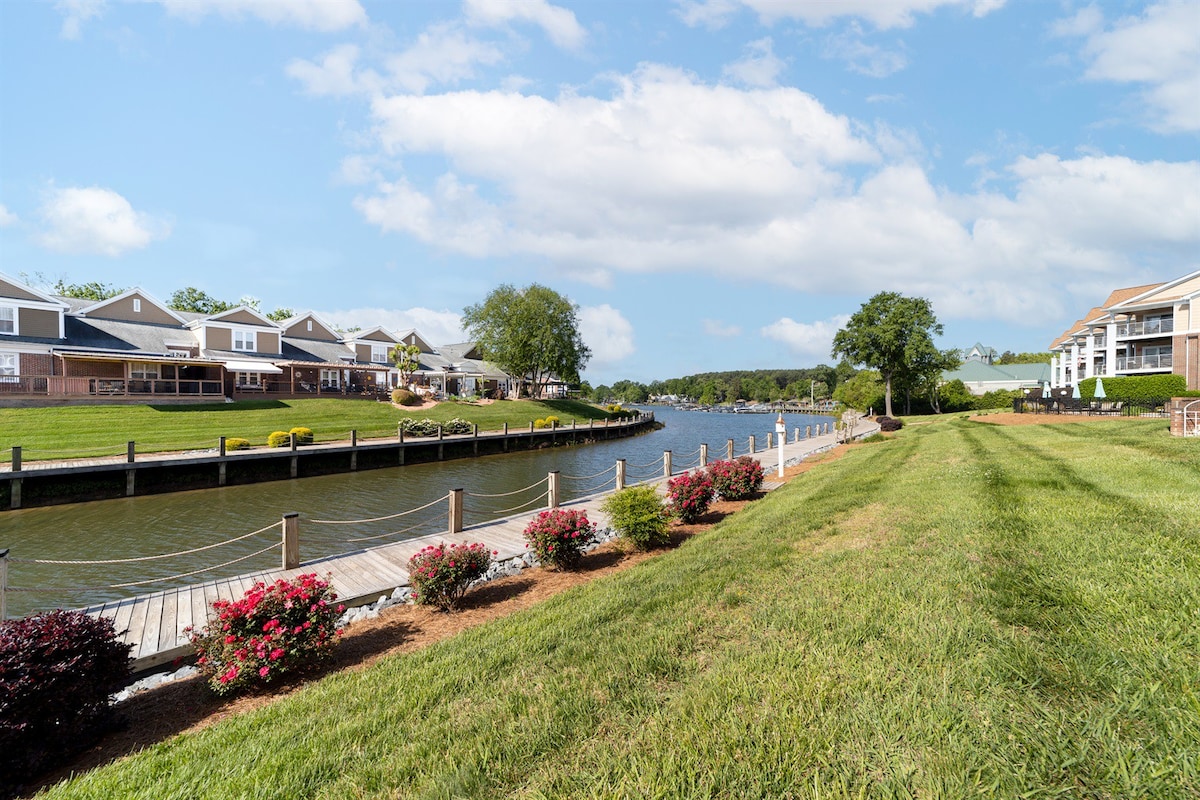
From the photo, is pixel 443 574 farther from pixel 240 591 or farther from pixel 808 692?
pixel 808 692

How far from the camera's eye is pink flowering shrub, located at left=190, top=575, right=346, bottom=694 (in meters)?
5.28

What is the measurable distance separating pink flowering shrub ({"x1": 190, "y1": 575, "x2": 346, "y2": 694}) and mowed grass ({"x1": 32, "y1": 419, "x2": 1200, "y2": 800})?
2.22ft

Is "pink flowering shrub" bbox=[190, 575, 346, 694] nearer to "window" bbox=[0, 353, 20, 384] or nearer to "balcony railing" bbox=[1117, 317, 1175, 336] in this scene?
"window" bbox=[0, 353, 20, 384]

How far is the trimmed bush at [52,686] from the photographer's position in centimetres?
412

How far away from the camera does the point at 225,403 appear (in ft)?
115

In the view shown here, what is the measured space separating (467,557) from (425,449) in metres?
24.4

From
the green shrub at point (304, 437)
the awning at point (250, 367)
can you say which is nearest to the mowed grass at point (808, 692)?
the green shrub at point (304, 437)

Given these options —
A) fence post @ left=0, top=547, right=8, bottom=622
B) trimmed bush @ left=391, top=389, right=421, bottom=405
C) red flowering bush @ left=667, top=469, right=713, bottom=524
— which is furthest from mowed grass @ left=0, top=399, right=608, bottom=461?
red flowering bush @ left=667, top=469, right=713, bottom=524

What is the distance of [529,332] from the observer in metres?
55.1

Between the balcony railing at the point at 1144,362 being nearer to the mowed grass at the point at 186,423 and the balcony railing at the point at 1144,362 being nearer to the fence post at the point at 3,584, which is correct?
the mowed grass at the point at 186,423

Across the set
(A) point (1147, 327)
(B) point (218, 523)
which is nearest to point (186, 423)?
(B) point (218, 523)

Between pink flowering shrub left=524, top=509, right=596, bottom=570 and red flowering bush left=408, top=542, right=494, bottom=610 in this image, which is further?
pink flowering shrub left=524, top=509, right=596, bottom=570

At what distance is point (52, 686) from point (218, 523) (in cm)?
1275

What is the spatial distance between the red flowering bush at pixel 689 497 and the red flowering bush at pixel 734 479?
1934 mm
